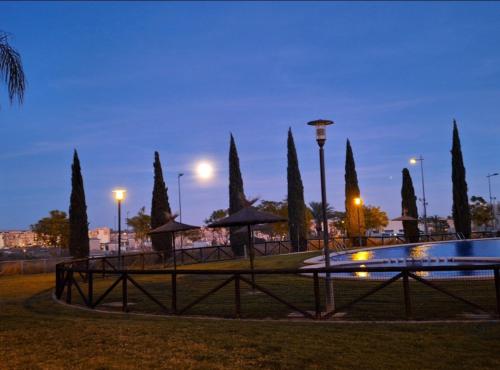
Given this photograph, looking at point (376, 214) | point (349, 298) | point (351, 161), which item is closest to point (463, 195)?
point (351, 161)

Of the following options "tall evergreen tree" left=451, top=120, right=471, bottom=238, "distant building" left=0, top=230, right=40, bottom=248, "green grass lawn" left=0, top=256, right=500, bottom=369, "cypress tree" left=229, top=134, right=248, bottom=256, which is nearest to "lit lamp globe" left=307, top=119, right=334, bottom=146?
"green grass lawn" left=0, top=256, right=500, bottom=369

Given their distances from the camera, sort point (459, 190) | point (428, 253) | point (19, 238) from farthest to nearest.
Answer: point (19, 238), point (459, 190), point (428, 253)

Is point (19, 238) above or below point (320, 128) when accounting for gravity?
below

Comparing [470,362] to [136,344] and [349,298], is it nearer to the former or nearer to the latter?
[136,344]

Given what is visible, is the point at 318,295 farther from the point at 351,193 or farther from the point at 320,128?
the point at 351,193

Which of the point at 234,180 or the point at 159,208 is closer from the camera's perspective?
the point at 159,208

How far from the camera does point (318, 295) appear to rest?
9.40 meters

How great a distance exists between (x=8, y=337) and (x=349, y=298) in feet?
23.4

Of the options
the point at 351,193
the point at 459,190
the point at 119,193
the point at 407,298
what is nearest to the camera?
the point at 407,298

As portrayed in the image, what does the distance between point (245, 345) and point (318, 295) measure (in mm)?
2768

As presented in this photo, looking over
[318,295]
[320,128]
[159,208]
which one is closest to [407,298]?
[318,295]

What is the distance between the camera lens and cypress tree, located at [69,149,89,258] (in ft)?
110

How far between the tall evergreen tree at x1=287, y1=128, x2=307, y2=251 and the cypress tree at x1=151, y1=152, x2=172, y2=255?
10.5 m

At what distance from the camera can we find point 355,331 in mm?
7797
